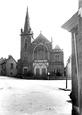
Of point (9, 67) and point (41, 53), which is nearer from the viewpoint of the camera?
point (41, 53)

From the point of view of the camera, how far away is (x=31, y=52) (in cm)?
4684

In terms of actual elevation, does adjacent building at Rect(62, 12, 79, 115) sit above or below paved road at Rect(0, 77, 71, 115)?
above

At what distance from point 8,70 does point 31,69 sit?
1843cm

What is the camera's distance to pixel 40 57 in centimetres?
4619

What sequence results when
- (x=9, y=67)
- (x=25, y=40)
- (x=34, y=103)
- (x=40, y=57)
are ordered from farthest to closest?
(x=9, y=67) → (x=25, y=40) → (x=40, y=57) → (x=34, y=103)

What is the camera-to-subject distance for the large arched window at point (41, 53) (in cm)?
4603

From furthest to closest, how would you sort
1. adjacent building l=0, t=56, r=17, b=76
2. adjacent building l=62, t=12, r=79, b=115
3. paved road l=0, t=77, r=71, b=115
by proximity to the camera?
adjacent building l=0, t=56, r=17, b=76 < paved road l=0, t=77, r=71, b=115 < adjacent building l=62, t=12, r=79, b=115

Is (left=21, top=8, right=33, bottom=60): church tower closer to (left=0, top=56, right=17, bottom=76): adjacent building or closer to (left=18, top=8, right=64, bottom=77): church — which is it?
(left=18, top=8, right=64, bottom=77): church

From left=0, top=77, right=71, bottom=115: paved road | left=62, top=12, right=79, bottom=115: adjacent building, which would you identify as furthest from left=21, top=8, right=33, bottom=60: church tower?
left=62, top=12, right=79, bottom=115: adjacent building

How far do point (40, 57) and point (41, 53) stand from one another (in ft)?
3.77

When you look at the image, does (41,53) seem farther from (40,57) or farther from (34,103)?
(34,103)

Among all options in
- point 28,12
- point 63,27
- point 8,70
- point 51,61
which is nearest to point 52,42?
point 51,61

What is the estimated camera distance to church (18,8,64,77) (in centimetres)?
4521

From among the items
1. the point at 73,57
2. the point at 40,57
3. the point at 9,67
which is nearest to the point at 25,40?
the point at 40,57
